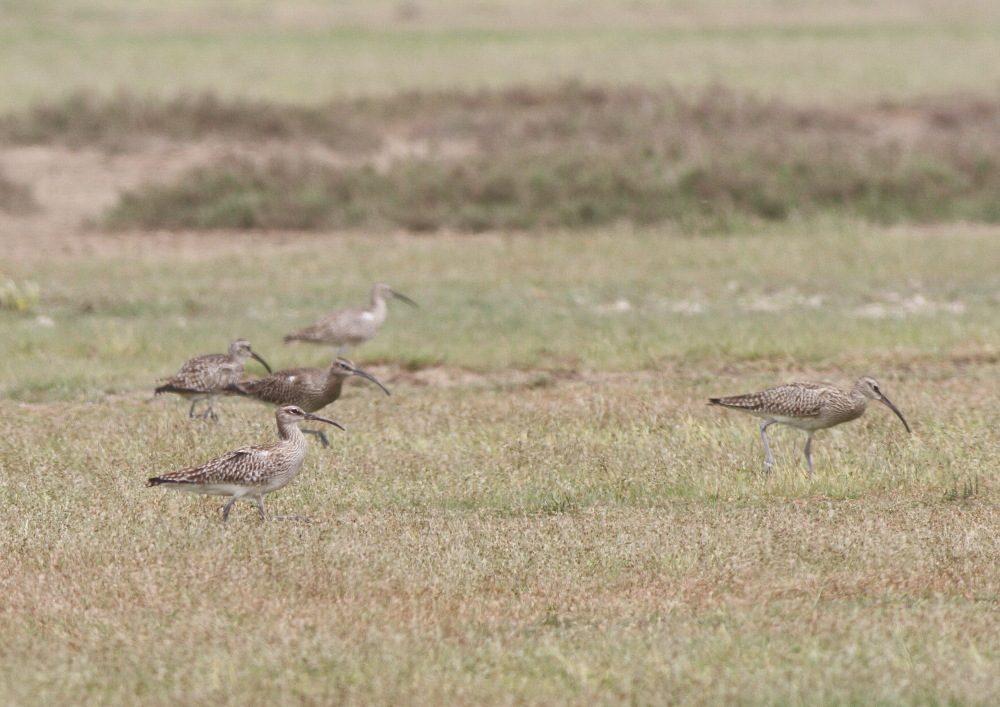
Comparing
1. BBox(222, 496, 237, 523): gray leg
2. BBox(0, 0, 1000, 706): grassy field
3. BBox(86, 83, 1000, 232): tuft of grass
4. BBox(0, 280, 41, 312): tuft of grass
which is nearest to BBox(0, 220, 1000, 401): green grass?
BBox(0, 0, 1000, 706): grassy field

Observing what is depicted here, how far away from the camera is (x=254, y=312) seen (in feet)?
69.1

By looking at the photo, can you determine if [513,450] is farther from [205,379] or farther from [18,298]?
[18,298]

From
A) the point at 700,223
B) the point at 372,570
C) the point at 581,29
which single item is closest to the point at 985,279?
the point at 700,223

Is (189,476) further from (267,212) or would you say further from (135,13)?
(135,13)

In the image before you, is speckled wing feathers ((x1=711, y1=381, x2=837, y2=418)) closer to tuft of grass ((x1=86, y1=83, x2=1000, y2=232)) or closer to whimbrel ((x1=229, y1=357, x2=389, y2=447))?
whimbrel ((x1=229, y1=357, x2=389, y2=447))

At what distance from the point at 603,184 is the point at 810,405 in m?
16.7

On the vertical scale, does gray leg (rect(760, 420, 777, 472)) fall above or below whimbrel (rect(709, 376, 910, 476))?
below

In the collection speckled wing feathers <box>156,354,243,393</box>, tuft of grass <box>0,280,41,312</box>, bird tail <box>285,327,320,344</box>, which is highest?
speckled wing feathers <box>156,354,243,393</box>

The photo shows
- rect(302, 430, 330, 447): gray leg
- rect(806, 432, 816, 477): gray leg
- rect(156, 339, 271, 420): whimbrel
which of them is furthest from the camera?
rect(156, 339, 271, 420): whimbrel

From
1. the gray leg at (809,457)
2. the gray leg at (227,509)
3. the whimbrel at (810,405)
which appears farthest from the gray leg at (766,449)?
the gray leg at (227,509)

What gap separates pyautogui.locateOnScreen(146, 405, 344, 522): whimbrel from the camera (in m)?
10.6

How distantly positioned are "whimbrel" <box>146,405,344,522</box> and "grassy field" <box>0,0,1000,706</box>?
12.0 inches

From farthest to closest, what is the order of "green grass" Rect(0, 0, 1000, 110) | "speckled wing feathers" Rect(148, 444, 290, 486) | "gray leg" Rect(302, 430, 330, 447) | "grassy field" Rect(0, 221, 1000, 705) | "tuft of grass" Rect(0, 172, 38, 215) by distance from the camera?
"green grass" Rect(0, 0, 1000, 110), "tuft of grass" Rect(0, 172, 38, 215), "gray leg" Rect(302, 430, 330, 447), "speckled wing feathers" Rect(148, 444, 290, 486), "grassy field" Rect(0, 221, 1000, 705)

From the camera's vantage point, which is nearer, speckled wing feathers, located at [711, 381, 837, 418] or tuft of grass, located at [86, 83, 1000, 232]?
speckled wing feathers, located at [711, 381, 837, 418]
